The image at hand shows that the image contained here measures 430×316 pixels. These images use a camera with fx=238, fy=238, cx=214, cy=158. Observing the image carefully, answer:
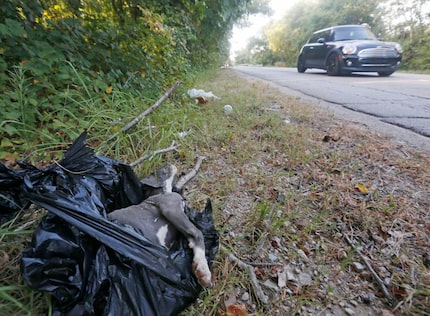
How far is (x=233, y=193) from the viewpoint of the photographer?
184 centimetres

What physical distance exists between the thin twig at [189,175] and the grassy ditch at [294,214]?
52 mm

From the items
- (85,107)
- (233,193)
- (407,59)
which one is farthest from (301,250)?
(407,59)

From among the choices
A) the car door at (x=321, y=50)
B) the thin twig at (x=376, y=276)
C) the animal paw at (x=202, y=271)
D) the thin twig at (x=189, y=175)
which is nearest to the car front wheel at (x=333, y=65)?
the car door at (x=321, y=50)

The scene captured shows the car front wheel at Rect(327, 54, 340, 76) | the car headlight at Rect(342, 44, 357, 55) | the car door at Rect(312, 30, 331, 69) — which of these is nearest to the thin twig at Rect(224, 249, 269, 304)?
the car headlight at Rect(342, 44, 357, 55)

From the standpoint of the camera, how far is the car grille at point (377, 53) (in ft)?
24.5

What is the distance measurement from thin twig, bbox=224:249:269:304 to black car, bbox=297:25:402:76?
336 inches

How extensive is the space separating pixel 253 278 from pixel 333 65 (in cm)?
934

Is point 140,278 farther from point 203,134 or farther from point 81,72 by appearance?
point 81,72

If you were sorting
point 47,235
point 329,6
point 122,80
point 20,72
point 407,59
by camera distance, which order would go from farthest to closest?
point 329,6 → point 407,59 → point 122,80 → point 20,72 → point 47,235

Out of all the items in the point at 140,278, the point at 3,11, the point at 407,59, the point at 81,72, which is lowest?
the point at 407,59

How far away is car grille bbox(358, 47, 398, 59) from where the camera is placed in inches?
293

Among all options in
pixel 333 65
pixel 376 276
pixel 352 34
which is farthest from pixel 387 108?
pixel 352 34

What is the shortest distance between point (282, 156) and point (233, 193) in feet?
2.58

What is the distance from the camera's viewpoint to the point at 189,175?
1996mm
